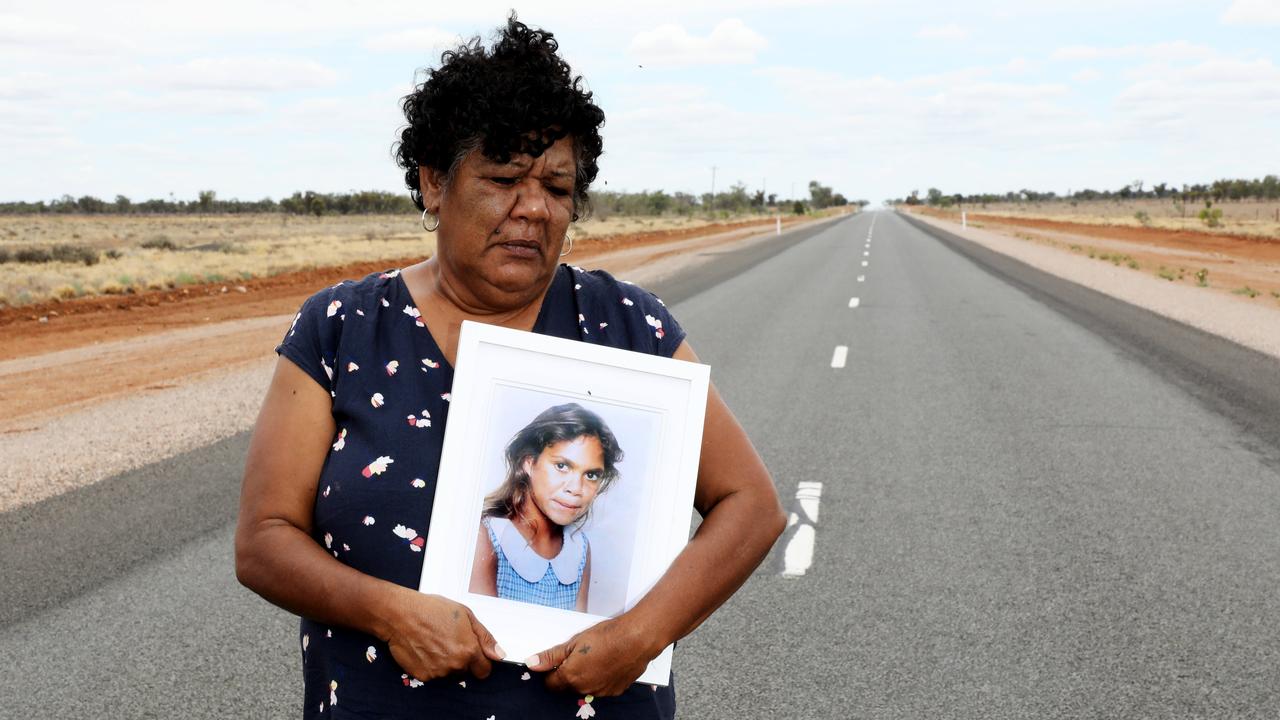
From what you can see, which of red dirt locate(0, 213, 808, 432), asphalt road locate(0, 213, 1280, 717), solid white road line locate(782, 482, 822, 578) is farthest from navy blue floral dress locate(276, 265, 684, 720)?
red dirt locate(0, 213, 808, 432)

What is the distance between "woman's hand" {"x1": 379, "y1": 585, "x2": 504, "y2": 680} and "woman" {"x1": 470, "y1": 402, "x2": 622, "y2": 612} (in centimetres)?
6

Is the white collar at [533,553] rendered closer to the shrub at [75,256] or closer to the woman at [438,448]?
the woman at [438,448]

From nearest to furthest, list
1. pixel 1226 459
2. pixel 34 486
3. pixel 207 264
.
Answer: pixel 34 486
pixel 1226 459
pixel 207 264

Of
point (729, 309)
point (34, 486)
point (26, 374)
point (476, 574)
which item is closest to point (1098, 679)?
point (476, 574)

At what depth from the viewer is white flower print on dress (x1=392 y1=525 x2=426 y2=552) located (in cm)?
171

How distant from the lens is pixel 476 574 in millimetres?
1677

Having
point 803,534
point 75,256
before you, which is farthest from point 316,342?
point 75,256

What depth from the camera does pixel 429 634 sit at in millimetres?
1627

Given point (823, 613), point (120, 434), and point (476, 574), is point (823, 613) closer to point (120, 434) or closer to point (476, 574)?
point (476, 574)

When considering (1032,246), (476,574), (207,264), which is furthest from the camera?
(1032,246)

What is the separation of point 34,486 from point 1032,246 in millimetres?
37995

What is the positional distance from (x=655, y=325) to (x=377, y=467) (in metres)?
0.50

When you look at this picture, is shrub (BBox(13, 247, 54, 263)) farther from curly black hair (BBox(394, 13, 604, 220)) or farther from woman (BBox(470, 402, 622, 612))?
woman (BBox(470, 402, 622, 612))

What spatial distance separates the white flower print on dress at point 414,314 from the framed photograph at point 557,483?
157 mm
